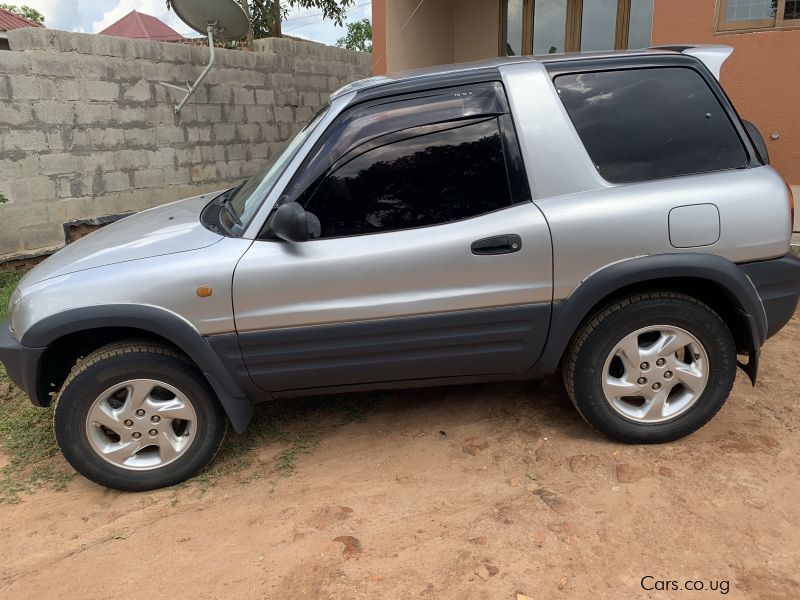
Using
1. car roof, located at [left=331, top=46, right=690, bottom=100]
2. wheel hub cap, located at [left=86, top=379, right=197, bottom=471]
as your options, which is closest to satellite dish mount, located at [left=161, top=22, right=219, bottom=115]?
car roof, located at [left=331, top=46, right=690, bottom=100]

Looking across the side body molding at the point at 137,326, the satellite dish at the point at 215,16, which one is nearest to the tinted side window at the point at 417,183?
the side body molding at the point at 137,326

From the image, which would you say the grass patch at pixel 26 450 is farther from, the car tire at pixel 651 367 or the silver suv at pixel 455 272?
the car tire at pixel 651 367

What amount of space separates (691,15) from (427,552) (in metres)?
6.02

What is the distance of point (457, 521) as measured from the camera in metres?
2.73

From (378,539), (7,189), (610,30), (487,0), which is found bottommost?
(378,539)

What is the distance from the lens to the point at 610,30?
822 centimetres

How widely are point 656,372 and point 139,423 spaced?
101 inches

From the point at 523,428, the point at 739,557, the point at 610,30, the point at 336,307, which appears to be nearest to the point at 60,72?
the point at 336,307

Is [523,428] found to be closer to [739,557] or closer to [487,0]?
[739,557]

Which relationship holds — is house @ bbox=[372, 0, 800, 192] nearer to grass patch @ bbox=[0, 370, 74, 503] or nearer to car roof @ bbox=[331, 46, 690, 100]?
car roof @ bbox=[331, 46, 690, 100]

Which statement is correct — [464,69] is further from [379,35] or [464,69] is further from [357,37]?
[357,37]

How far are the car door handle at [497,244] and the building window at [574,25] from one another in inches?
244

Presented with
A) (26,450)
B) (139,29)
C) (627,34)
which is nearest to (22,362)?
(26,450)

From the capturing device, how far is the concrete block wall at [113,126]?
20.8 ft
